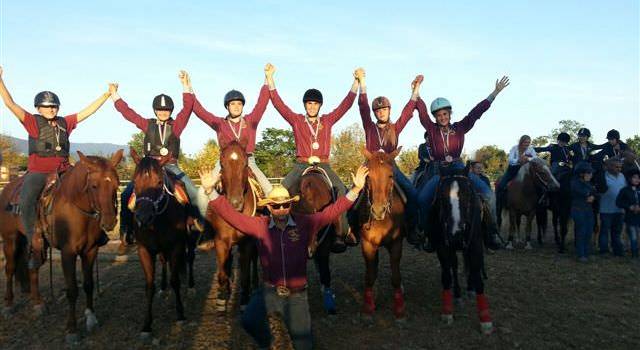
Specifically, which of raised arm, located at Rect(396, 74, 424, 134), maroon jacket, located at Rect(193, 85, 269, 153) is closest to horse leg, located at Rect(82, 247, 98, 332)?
maroon jacket, located at Rect(193, 85, 269, 153)

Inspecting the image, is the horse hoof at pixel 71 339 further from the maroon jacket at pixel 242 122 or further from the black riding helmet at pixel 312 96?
the black riding helmet at pixel 312 96

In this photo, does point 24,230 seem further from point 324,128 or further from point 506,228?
point 506,228

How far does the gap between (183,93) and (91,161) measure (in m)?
2.46

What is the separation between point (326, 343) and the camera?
5.80 metres

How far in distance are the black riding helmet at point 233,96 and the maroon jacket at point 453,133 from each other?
11.0 ft

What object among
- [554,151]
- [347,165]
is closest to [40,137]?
[554,151]

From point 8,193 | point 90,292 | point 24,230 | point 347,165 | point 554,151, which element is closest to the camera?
point 90,292

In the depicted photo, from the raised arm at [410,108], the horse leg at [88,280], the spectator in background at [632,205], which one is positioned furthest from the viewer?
the spectator in background at [632,205]

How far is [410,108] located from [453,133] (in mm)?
994

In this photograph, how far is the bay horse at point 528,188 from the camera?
38.0 feet

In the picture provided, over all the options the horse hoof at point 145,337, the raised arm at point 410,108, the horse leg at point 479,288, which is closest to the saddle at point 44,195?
the horse hoof at point 145,337

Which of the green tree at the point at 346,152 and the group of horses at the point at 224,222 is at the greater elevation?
the green tree at the point at 346,152

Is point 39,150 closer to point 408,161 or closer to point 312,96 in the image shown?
point 312,96

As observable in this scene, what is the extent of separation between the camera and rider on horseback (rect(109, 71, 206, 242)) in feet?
Result: 23.9
